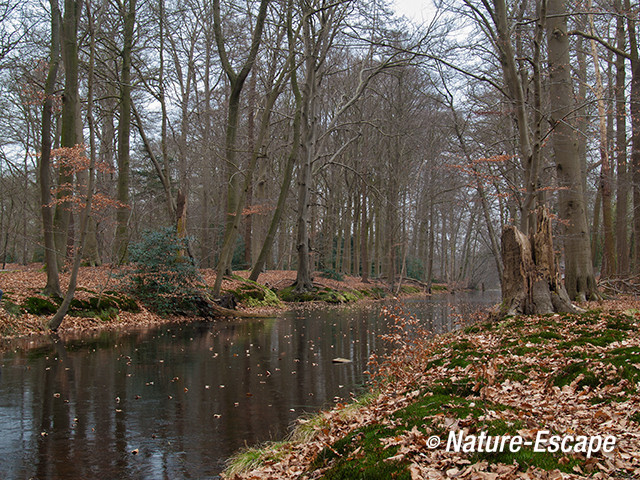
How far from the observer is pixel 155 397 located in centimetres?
620

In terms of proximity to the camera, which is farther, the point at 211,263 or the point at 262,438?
the point at 211,263

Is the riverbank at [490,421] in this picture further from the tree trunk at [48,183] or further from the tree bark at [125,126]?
the tree bark at [125,126]

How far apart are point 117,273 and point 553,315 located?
40.9 ft

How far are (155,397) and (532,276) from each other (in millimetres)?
7070

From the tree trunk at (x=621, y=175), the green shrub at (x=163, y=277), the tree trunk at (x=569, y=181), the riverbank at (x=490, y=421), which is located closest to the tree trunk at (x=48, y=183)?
the green shrub at (x=163, y=277)

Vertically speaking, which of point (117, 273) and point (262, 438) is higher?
point (117, 273)

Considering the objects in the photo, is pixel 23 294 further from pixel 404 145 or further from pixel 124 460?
pixel 404 145

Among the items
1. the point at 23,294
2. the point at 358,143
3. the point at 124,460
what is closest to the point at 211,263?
the point at 358,143

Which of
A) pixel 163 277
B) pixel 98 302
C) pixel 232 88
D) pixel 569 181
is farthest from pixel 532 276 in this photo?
pixel 232 88

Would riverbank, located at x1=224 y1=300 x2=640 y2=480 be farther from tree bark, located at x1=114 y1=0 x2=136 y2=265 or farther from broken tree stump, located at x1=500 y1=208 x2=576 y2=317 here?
tree bark, located at x1=114 y1=0 x2=136 y2=265

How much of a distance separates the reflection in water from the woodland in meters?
3.14

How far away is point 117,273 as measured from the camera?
14977 mm

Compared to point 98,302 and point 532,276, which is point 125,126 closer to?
point 98,302

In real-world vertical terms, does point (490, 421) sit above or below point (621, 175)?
below
